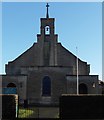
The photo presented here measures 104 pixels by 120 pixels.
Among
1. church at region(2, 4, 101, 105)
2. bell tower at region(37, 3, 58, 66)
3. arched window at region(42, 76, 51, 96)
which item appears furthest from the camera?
bell tower at region(37, 3, 58, 66)

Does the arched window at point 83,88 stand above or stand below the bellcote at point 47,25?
below

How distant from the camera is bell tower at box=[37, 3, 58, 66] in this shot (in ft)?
147

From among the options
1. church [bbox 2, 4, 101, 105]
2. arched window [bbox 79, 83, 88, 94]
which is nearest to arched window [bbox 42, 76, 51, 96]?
church [bbox 2, 4, 101, 105]

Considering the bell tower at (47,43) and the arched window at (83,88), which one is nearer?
the arched window at (83,88)

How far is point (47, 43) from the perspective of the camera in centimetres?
4541

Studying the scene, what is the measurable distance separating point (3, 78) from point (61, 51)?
9798mm

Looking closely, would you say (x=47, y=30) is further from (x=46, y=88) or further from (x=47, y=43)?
(x=46, y=88)

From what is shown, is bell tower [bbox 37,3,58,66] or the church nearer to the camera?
the church

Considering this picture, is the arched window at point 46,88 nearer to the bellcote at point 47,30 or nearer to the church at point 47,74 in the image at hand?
the church at point 47,74

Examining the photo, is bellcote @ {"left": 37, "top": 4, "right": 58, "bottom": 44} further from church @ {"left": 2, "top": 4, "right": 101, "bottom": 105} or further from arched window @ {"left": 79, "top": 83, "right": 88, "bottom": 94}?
arched window @ {"left": 79, "top": 83, "right": 88, "bottom": 94}

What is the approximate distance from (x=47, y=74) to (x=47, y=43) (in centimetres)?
623

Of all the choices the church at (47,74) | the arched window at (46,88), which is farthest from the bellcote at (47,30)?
the arched window at (46,88)

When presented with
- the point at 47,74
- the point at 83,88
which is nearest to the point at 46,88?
the point at 47,74

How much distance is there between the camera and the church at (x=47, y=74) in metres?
39.3
